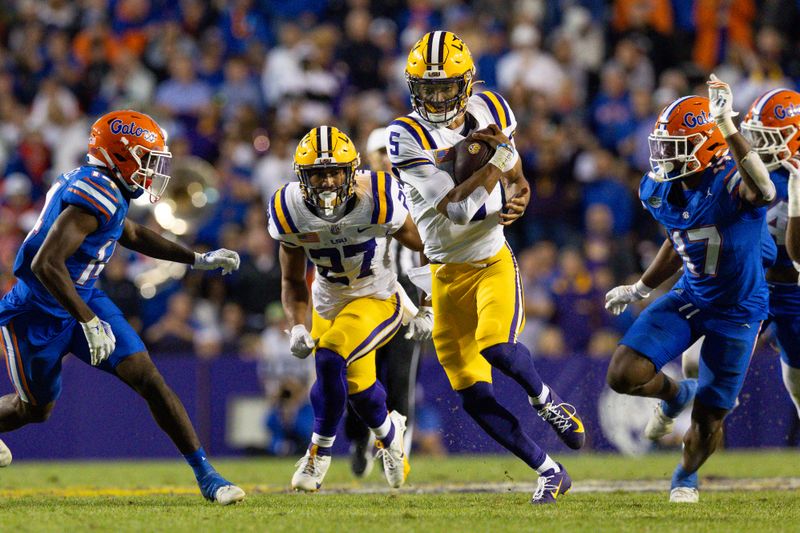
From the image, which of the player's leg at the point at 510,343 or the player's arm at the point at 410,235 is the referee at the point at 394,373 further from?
the player's leg at the point at 510,343

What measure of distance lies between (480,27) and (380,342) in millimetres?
7502

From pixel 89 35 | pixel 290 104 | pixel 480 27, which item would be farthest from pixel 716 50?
pixel 89 35

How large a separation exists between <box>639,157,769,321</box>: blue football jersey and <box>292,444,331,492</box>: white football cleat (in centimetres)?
222

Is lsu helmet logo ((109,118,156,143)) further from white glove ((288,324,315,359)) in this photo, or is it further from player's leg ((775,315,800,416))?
→ player's leg ((775,315,800,416))

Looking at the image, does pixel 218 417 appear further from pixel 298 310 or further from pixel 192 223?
pixel 298 310

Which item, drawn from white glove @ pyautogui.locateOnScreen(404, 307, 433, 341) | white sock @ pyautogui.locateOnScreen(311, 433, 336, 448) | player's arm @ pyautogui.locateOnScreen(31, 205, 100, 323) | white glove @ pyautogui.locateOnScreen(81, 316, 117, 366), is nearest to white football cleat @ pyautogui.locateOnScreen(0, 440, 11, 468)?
white glove @ pyautogui.locateOnScreen(81, 316, 117, 366)

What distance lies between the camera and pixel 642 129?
12.5 meters

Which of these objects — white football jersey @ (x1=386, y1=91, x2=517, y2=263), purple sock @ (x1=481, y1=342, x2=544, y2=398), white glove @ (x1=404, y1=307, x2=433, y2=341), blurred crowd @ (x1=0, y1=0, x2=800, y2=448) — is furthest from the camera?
blurred crowd @ (x1=0, y1=0, x2=800, y2=448)

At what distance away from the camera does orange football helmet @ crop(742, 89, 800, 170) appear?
22.1ft

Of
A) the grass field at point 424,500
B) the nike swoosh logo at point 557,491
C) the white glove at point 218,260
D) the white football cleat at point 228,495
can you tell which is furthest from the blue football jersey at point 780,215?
the white football cleat at point 228,495

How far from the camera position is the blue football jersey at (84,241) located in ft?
20.1

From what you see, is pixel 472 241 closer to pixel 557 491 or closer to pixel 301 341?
pixel 301 341

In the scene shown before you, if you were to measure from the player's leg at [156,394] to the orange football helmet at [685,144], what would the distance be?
8.81 ft

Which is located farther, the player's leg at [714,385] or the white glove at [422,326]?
the white glove at [422,326]
